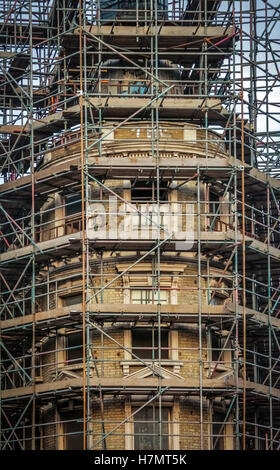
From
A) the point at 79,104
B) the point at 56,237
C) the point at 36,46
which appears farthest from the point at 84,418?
the point at 36,46

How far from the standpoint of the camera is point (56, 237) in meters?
67.4

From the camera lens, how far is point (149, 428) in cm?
6469

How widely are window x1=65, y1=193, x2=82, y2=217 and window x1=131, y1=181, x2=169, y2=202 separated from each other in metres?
2.14

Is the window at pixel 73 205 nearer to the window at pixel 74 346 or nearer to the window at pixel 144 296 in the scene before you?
the window at pixel 144 296

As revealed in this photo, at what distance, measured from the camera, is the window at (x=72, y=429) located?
6512cm

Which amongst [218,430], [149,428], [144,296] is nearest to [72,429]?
[149,428]

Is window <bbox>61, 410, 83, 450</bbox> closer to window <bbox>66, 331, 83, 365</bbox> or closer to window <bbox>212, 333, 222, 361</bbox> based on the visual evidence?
window <bbox>66, 331, 83, 365</bbox>

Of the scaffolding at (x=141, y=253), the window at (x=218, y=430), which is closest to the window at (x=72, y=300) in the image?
the scaffolding at (x=141, y=253)

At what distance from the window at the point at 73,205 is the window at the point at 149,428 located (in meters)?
8.55

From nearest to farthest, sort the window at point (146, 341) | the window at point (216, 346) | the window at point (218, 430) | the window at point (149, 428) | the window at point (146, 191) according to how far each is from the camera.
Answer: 1. the window at point (149, 428)
2. the window at point (218, 430)
3. the window at point (146, 341)
4. the window at point (216, 346)
5. the window at point (146, 191)

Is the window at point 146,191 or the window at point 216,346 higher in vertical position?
the window at point 146,191

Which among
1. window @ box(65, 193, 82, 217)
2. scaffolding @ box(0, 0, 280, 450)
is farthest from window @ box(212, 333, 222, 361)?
window @ box(65, 193, 82, 217)

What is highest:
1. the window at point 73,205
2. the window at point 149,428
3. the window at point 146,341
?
the window at point 73,205

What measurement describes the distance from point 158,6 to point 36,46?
17.8 feet
